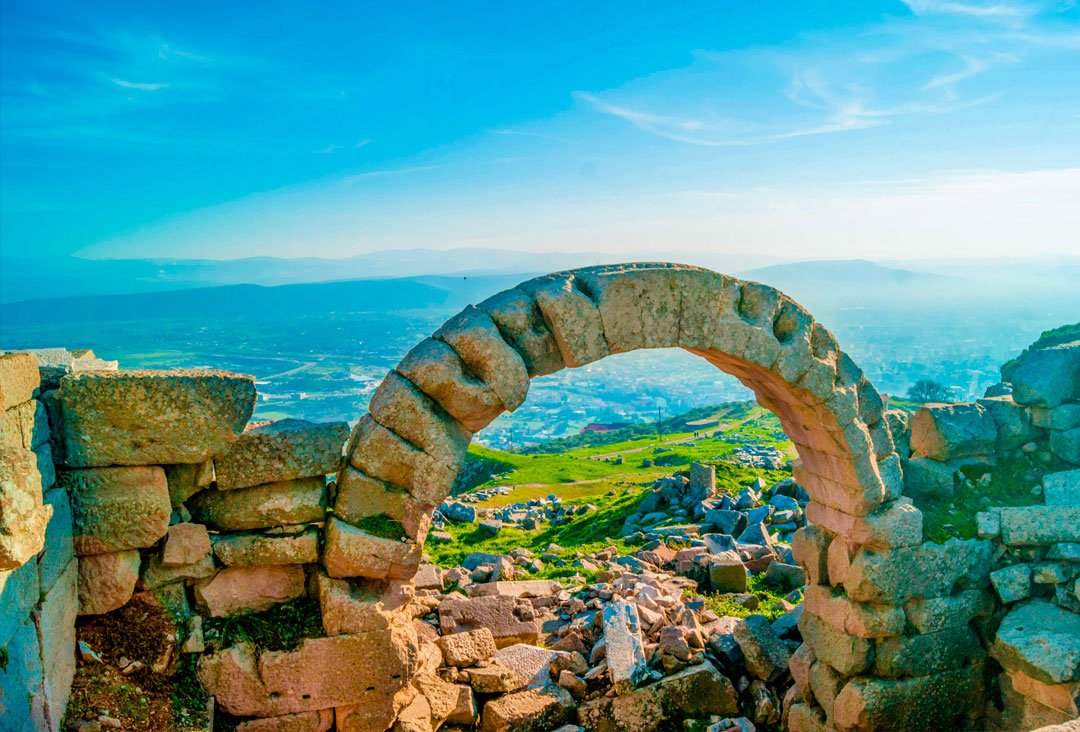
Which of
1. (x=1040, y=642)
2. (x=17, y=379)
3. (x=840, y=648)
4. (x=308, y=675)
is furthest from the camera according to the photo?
(x=840, y=648)

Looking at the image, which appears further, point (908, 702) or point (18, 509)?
point (908, 702)

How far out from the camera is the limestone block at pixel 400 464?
6055 millimetres

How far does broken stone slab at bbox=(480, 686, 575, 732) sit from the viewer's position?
7062 mm

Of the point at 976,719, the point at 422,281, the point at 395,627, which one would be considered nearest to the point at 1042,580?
the point at 976,719

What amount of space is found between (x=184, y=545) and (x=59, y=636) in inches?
40.1

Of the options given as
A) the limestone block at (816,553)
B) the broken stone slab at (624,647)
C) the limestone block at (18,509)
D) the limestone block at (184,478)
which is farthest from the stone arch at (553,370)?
the broken stone slab at (624,647)

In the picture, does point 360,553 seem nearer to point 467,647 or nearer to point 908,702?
point 467,647

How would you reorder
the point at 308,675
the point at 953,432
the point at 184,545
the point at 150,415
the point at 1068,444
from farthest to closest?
the point at 953,432, the point at 1068,444, the point at 308,675, the point at 184,545, the point at 150,415

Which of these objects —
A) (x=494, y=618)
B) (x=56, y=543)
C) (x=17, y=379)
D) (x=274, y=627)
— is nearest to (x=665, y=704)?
(x=494, y=618)

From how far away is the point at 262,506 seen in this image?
6012 mm

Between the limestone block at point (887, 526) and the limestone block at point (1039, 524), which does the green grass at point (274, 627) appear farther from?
the limestone block at point (1039, 524)

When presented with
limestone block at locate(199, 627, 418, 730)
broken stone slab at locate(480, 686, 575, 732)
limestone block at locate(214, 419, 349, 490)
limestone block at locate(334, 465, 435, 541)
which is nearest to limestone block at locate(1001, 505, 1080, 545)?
broken stone slab at locate(480, 686, 575, 732)

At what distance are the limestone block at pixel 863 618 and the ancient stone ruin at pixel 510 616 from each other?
0.03 m

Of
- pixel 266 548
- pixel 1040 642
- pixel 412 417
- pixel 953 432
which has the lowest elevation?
pixel 1040 642
